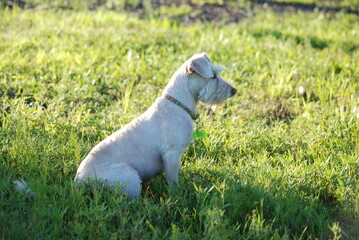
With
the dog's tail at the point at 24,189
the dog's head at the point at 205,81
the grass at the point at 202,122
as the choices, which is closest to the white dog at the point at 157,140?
the dog's head at the point at 205,81

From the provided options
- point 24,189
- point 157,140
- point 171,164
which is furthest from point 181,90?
point 24,189

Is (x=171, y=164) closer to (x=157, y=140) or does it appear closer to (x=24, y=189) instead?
(x=157, y=140)

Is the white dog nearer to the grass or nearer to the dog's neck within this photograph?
the dog's neck

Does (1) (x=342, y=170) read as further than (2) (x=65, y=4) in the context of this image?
No

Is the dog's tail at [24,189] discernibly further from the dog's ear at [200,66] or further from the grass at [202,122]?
the dog's ear at [200,66]

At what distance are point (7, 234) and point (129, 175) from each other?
1.09 metres

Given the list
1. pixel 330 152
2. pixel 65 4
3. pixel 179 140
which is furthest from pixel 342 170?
pixel 65 4

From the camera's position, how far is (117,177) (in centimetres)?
376

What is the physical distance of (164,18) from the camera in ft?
33.6

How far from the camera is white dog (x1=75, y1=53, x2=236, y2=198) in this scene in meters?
3.81

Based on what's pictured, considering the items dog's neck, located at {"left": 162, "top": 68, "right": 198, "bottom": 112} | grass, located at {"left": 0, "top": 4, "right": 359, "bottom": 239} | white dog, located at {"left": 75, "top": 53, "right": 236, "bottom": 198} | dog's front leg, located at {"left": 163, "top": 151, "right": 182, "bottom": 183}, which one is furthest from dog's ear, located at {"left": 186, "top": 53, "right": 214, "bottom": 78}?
grass, located at {"left": 0, "top": 4, "right": 359, "bottom": 239}

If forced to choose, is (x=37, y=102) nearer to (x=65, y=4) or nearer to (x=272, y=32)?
(x=272, y=32)

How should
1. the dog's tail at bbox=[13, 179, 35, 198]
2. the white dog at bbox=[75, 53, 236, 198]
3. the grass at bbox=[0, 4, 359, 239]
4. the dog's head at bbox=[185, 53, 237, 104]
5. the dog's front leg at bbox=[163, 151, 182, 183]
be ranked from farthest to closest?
the dog's head at bbox=[185, 53, 237, 104] < the dog's front leg at bbox=[163, 151, 182, 183] < the white dog at bbox=[75, 53, 236, 198] < the dog's tail at bbox=[13, 179, 35, 198] < the grass at bbox=[0, 4, 359, 239]

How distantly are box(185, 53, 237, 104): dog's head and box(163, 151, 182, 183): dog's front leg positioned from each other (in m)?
0.68
